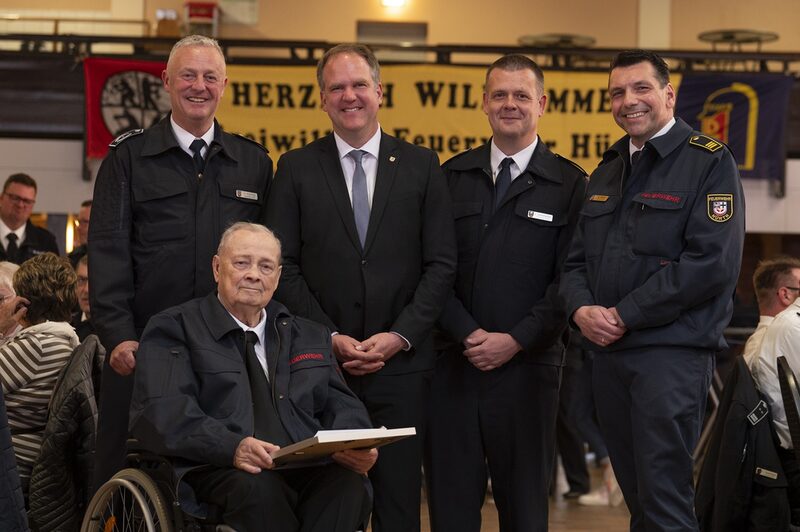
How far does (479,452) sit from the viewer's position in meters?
3.42

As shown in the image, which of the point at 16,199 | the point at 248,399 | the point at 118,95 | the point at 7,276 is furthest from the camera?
the point at 118,95

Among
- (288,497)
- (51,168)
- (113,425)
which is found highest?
(51,168)

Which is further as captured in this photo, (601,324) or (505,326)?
(505,326)

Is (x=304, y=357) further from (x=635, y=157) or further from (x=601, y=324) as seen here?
(x=635, y=157)

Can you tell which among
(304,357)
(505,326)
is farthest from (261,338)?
(505,326)

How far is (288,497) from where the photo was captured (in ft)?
9.41

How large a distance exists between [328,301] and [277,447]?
0.63 metres

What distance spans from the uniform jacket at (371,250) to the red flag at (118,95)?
16.8 ft

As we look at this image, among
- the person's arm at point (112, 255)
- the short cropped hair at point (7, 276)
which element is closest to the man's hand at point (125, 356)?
the person's arm at point (112, 255)

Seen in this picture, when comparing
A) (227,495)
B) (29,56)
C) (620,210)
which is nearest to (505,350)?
(620,210)

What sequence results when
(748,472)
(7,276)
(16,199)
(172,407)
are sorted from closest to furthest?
(172,407), (748,472), (7,276), (16,199)

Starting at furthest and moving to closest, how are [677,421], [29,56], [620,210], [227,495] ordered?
[29,56] < [620,210] < [677,421] < [227,495]

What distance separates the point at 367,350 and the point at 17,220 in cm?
418

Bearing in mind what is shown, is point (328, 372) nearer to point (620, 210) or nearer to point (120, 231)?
point (120, 231)
